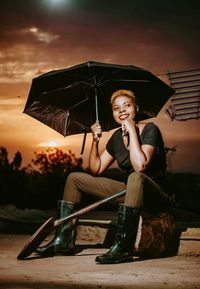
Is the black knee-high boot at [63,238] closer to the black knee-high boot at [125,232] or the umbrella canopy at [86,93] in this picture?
the black knee-high boot at [125,232]

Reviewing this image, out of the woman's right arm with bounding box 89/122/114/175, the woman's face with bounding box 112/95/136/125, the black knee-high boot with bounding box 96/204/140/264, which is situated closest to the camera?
the black knee-high boot with bounding box 96/204/140/264

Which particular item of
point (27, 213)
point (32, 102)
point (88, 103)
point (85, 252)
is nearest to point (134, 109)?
point (88, 103)

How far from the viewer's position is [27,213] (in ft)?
28.2

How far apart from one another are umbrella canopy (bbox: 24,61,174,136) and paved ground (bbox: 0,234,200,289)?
1.70 meters

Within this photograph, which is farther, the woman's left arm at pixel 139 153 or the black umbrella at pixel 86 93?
the black umbrella at pixel 86 93

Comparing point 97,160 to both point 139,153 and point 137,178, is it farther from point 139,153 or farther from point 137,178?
point 137,178

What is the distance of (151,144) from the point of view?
14.3ft

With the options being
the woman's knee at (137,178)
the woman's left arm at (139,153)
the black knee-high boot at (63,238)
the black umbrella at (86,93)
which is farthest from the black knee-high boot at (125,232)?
the black umbrella at (86,93)

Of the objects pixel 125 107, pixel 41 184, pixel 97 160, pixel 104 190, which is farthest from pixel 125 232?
pixel 41 184

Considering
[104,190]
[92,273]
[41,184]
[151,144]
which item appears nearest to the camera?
[92,273]

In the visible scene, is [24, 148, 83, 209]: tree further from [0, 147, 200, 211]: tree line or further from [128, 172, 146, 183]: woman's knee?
[128, 172, 146, 183]: woman's knee

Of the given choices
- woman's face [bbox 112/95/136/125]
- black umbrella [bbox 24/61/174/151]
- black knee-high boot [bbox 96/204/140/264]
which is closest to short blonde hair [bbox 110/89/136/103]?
woman's face [bbox 112/95/136/125]

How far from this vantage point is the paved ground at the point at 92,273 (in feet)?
10.6

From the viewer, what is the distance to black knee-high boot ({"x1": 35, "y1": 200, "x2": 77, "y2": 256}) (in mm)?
4415
